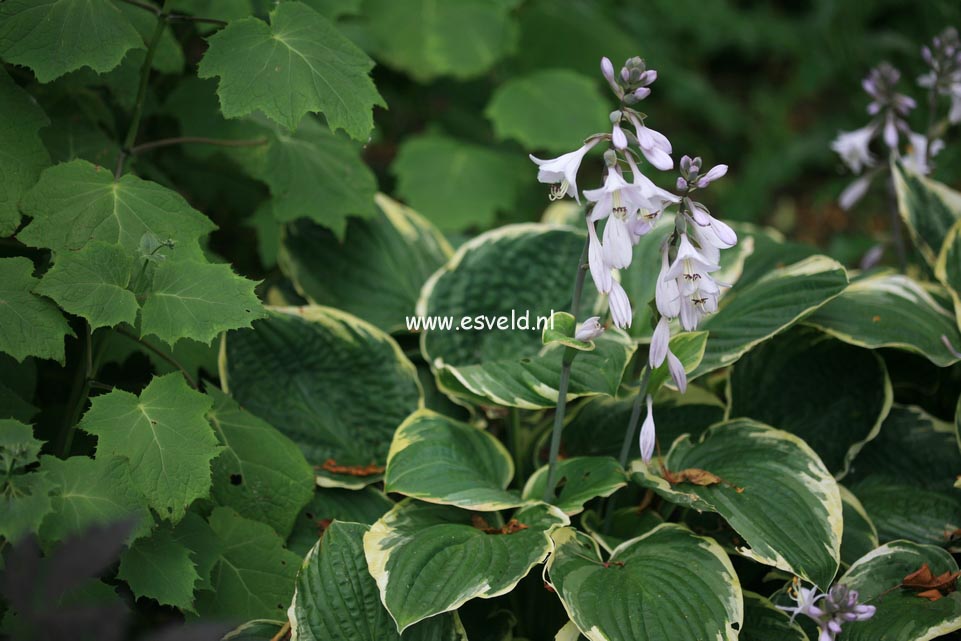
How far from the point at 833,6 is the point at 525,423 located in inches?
116

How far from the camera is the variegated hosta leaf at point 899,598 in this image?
5.24ft

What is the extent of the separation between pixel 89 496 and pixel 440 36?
7.72 feet

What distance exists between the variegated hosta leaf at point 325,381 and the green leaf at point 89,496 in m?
0.60

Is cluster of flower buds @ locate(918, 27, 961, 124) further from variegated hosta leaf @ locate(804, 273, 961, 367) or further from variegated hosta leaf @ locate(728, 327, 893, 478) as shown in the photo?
variegated hosta leaf @ locate(728, 327, 893, 478)

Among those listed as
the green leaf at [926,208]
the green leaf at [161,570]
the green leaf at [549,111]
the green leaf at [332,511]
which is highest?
the green leaf at [926,208]

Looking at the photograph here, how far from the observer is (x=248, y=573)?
1763 millimetres

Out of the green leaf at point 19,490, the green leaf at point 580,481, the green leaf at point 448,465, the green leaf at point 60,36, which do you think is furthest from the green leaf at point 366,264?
the green leaf at point 19,490

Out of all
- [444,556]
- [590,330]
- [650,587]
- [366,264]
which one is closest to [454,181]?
[366,264]

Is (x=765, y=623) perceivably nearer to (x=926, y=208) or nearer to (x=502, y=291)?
(x=502, y=291)

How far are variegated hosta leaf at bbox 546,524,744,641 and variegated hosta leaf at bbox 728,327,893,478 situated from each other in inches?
21.0

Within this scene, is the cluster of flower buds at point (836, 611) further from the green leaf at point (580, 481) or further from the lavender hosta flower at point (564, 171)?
the lavender hosta flower at point (564, 171)

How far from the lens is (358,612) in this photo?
5.27 ft

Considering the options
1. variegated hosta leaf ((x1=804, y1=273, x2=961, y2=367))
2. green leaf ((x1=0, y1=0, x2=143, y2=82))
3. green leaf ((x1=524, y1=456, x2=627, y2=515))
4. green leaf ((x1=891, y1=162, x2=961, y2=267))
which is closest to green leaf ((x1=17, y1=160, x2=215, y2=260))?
green leaf ((x1=0, y1=0, x2=143, y2=82))

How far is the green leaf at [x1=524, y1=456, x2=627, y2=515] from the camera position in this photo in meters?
1.74
